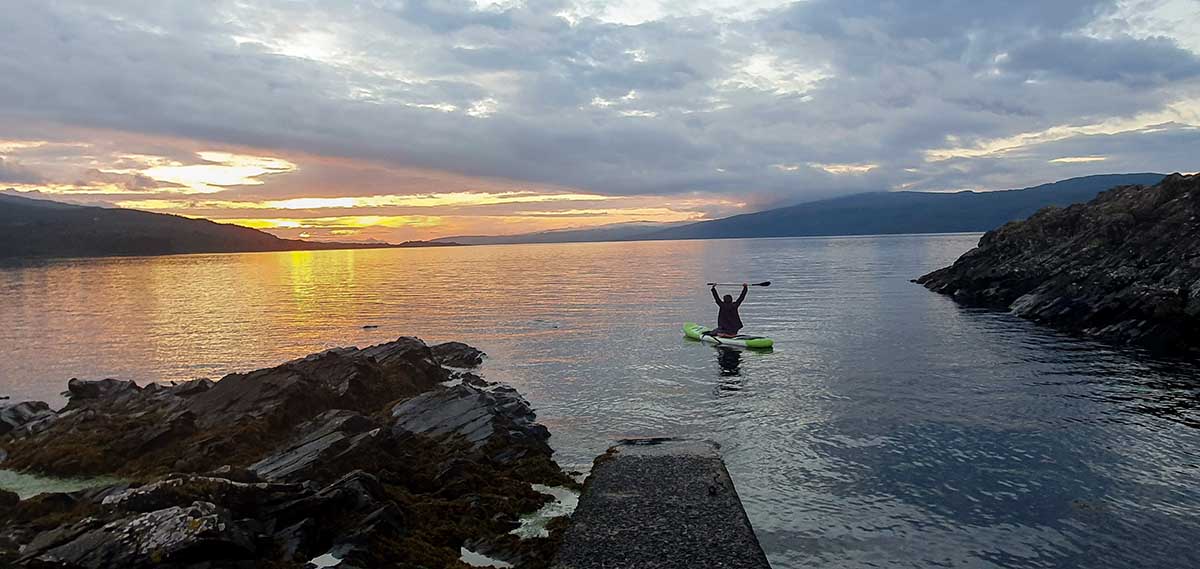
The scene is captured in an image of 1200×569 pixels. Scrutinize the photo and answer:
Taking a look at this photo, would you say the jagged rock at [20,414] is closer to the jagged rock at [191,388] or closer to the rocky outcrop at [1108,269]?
the jagged rock at [191,388]

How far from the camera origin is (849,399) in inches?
1410

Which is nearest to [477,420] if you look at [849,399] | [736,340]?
[849,399]

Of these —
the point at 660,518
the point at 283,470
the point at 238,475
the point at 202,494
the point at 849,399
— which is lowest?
the point at 849,399

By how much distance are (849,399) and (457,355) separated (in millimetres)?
29620

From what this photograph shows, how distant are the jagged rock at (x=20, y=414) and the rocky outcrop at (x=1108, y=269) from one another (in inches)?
2767

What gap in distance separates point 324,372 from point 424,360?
7468 mm

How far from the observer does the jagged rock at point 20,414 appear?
33.5 metres

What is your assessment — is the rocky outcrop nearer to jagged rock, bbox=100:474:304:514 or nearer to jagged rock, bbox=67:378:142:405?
jagged rock, bbox=100:474:304:514

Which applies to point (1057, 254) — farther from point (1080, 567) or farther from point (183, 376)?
point (183, 376)

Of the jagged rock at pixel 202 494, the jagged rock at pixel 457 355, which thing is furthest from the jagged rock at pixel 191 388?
the jagged rock at pixel 202 494

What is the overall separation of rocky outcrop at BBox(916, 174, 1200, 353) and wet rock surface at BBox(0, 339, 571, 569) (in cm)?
4795

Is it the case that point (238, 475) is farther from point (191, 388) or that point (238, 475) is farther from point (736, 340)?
point (736, 340)

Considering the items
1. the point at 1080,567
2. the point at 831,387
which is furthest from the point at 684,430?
the point at 1080,567

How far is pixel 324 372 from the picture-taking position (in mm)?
37969
